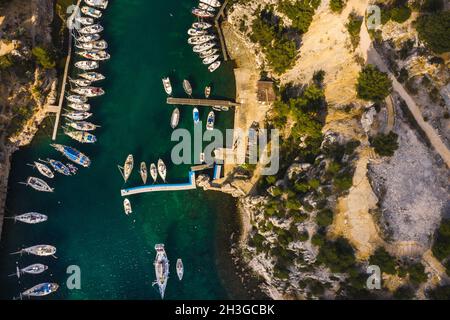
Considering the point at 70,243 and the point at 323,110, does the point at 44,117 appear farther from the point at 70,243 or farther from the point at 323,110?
the point at 323,110

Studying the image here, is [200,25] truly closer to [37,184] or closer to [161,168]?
[161,168]

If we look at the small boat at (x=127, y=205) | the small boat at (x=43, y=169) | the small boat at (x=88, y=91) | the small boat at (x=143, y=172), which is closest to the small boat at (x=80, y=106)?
the small boat at (x=88, y=91)

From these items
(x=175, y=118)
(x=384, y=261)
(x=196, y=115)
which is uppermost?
(x=196, y=115)

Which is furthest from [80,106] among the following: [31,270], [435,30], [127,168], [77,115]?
[435,30]
